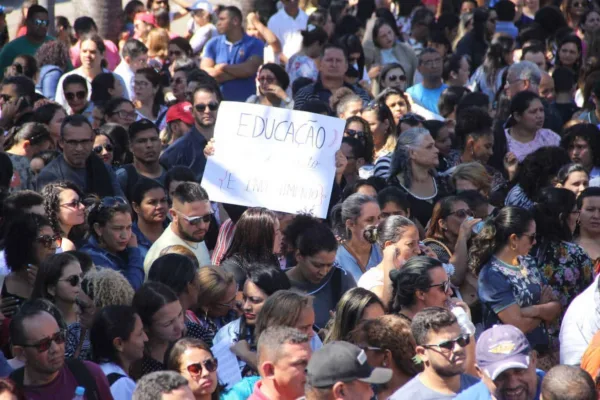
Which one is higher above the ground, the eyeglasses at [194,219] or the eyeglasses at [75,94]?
the eyeglasses at [194,219]

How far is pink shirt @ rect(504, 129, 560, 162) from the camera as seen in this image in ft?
36.3

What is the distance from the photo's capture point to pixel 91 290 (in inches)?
267

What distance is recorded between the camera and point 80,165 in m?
9.12

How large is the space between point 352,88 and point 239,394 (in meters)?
7.07

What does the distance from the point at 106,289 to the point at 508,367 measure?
222 centimetres

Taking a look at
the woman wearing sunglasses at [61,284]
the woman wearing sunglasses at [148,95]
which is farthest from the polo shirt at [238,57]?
the woman wearing sunglasses at [61,284]

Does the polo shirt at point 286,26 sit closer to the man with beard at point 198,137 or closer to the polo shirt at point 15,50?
the polo shirt at point 15,50

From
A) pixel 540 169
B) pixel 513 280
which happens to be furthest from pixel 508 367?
pixel 540 169

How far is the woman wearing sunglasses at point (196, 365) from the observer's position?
5.80 metres

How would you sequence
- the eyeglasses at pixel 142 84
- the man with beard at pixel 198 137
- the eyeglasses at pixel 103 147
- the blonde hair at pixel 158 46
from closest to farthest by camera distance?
the eyeglasses at pixel 103 147 < the man with beard at pixel 198 137 < the eyeglasses at pixel 142 84 < the blonde hair at pixel 158 46

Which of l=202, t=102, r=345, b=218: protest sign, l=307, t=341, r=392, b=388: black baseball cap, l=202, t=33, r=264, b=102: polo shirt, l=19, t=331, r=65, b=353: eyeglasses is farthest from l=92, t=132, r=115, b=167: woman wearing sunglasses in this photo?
l=307, t=341, r=392, b=388: black baseball cap

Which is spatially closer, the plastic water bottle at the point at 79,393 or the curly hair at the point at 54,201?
the plastic water bottle at the point at 79,393

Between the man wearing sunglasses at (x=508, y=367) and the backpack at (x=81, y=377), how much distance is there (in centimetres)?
192

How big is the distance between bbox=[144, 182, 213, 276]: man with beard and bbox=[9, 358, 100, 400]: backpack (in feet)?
7.19
